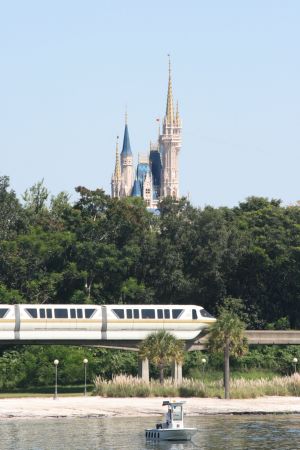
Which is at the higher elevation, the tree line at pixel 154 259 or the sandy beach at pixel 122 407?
the tree line at pixel 154 259

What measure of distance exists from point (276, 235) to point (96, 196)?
676 inches

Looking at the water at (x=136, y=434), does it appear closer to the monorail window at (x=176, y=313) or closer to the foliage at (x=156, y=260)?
the monorail window at (x=176, y=313)

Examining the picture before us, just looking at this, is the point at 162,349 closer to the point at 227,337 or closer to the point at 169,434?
the point at 227,337

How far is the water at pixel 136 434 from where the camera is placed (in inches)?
2793

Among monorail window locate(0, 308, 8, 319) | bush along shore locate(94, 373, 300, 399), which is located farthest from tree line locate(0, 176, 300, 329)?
bush along shore locate(94, 373, 300, 399)

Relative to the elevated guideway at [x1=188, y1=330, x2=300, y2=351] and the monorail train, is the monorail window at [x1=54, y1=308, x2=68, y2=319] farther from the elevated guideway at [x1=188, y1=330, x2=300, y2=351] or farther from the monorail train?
the elevated guideway at [x1=188, y1=330, x2=300, y2=351]

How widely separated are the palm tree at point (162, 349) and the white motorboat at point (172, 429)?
1969cm

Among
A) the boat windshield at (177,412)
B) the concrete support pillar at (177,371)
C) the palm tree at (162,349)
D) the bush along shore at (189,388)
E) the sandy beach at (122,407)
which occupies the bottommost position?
the boat windshield at (177,412)

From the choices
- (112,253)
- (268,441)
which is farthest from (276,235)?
(268,441)

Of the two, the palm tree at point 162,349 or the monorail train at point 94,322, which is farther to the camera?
the monorail train at point 94,322

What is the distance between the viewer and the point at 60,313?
10019 centimetres

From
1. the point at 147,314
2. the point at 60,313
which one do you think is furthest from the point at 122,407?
the point at 147,314

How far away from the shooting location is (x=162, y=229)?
4857 inches

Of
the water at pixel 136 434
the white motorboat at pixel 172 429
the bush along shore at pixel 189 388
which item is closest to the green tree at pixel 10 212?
the bush along shore at pixel 189 388
